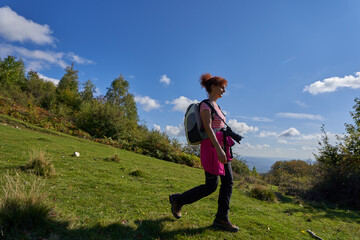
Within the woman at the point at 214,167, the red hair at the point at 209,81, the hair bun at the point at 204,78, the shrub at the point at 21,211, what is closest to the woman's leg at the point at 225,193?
the woman at the point at 214,167

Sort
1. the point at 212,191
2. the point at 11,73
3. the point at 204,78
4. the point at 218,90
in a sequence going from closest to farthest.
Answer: the point at 212,191, the point at 218,90, the point at 204,78, the point at 11,73

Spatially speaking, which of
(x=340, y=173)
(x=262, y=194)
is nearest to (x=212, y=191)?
(x=262, y=194)

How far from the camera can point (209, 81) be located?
3447 millimetres

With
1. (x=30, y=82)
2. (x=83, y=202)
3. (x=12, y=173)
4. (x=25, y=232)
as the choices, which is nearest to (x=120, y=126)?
(x=12, y=173)

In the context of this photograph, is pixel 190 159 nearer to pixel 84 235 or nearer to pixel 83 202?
pixel 83 202

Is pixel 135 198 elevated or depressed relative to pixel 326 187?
depressed

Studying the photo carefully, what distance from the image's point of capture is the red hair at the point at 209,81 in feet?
11.0

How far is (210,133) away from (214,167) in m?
0.50

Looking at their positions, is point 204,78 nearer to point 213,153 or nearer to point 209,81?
point 209,81

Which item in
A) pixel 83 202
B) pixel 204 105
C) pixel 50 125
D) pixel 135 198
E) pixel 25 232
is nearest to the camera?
pixel 25 232

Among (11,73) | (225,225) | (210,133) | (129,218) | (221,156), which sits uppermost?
(11,73)

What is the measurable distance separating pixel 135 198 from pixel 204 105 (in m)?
2.49

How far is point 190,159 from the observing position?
53.9 ft

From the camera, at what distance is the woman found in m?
2.96
